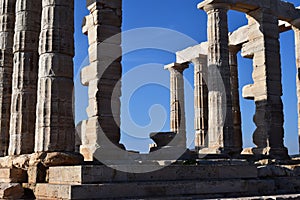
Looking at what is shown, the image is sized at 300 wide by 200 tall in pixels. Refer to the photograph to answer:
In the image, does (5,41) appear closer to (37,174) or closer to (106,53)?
(106,53)

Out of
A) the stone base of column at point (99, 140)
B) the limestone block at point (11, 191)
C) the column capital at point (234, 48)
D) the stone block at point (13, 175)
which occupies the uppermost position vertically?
the column capital at point (234, 48)

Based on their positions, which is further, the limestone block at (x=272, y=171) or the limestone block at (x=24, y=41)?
the limestone block at (x=24, y=41)

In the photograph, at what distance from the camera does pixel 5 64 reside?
18.3 meters

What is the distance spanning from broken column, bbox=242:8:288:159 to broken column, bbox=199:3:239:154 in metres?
2.02

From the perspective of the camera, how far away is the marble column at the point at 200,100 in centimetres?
2812

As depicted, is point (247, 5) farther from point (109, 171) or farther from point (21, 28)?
point (109, 171)


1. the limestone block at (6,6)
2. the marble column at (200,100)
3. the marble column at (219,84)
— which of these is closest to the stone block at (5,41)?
the limestone block at (6,6)

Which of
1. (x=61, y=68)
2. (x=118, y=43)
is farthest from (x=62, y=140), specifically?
(x=118, y=43)

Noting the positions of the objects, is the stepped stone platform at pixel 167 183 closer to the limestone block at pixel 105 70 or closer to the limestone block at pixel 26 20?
the limestone block at pixel 105 70

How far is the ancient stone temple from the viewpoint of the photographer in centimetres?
1190

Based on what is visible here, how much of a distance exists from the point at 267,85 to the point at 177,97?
9.81 metres

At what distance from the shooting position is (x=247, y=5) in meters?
23.8

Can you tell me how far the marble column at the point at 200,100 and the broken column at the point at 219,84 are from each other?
4.69m

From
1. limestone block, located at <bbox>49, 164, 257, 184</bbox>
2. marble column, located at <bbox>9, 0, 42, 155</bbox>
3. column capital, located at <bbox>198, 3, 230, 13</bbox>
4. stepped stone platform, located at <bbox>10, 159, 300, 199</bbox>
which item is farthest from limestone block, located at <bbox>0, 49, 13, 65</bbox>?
column capital, located at <bbox>198, 3, 230, 13</bbox>
